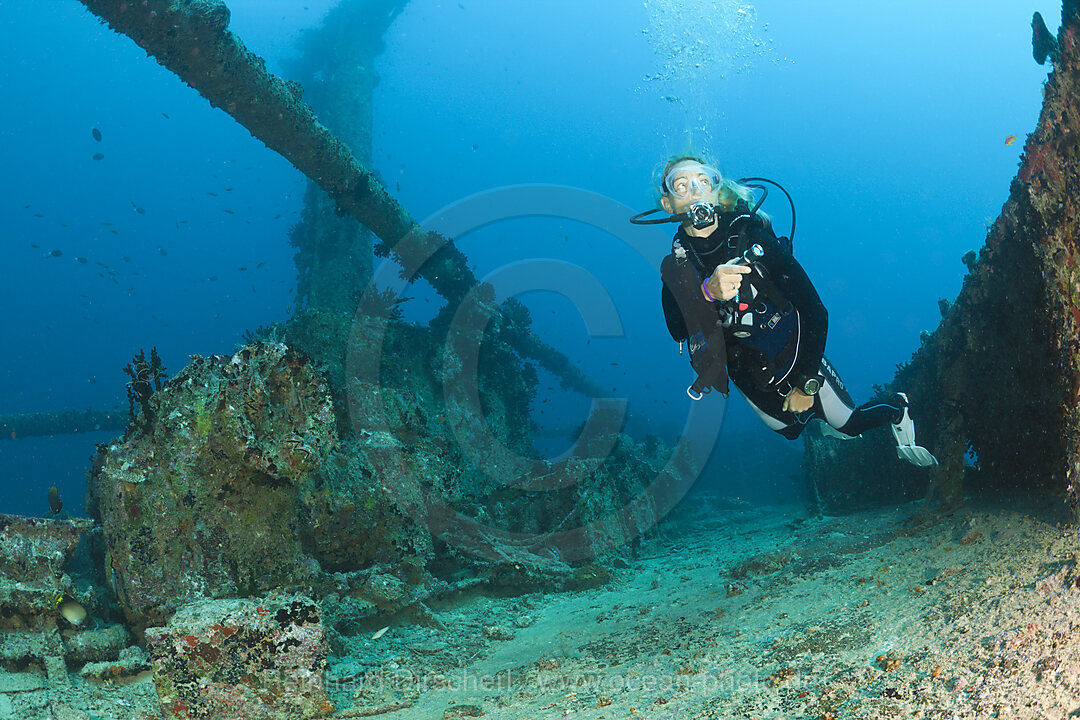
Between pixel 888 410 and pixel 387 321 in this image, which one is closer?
pixel 888 410

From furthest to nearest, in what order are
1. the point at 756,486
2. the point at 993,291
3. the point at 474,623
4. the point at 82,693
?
1. the point at 756,486
2. the point at 474,623
3. the point at 993,291
4. the point at 82,693

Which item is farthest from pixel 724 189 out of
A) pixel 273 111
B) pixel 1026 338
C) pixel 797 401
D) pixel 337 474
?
pixel 273 111

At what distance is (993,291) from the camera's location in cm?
358

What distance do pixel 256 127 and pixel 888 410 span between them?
8069mm

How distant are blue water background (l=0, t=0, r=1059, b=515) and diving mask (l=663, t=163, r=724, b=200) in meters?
83.8

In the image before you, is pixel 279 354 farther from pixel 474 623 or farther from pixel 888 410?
pixel 888 410

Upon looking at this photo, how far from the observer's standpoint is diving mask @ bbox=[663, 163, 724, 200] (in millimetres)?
3762

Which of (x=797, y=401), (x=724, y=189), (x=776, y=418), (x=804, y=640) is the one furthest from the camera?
(x=776, y=418)

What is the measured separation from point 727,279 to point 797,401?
1112 mm

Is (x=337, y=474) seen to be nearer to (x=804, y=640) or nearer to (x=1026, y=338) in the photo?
(x=804, y=640)

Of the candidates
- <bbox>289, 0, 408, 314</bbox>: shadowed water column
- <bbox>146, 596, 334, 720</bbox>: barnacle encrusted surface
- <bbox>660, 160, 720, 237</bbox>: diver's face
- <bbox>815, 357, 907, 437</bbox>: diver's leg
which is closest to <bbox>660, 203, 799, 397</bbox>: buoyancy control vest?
<bbox>660, 160, 720, 237</bbox>: diver's face

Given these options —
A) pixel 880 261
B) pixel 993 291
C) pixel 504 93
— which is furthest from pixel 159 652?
pixel 880 261

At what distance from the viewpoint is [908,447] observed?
12.8ft

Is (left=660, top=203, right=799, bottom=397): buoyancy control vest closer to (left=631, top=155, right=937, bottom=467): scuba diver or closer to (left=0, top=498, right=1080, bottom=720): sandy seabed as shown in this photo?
A: (left=631, top=155, right=937, bottom=467): scuba diver
